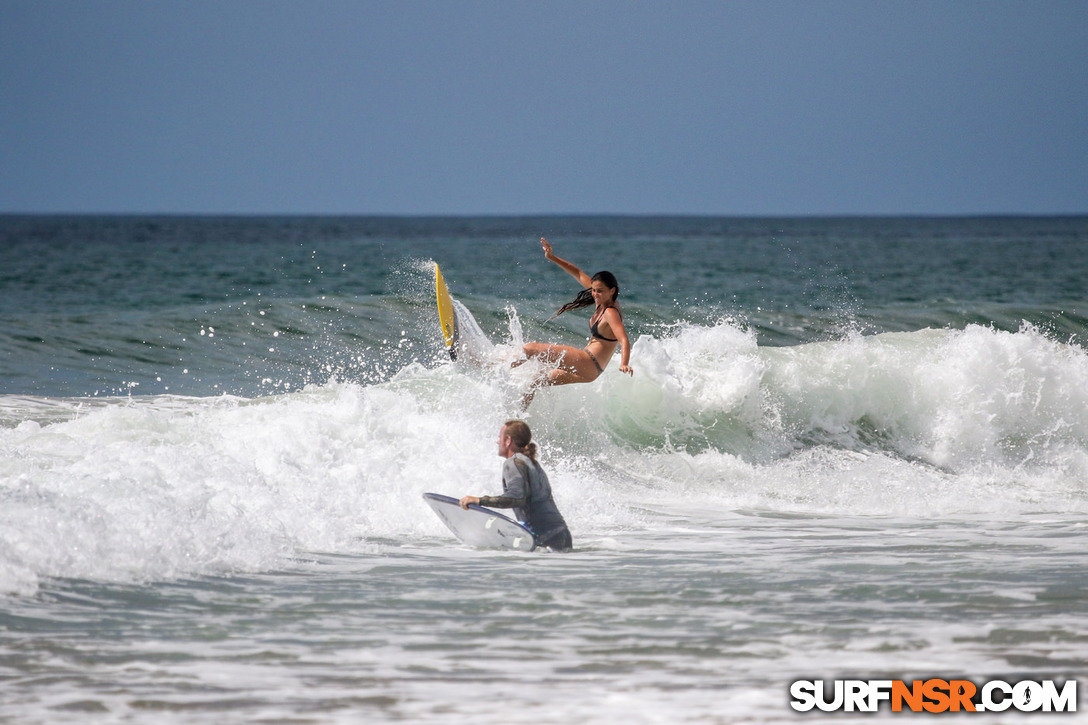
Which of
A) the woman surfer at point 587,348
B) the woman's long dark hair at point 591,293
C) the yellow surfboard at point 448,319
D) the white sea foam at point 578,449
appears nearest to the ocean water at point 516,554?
the white sea foam at point 578,449

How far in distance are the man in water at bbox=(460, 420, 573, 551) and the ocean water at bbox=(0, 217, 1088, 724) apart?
174 millimetres

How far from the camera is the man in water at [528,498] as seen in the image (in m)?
7.41

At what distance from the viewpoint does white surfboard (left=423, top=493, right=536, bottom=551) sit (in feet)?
24.6

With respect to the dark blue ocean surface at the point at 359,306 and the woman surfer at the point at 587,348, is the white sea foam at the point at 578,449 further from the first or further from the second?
the dark blue ocean surface at the point at 359,306

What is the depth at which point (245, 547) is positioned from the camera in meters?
7.15

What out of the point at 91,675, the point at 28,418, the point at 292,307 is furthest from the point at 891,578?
the point at 292,307

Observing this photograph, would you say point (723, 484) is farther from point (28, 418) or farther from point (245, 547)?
point (28, 418)

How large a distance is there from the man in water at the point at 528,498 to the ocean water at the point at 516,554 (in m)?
0.17

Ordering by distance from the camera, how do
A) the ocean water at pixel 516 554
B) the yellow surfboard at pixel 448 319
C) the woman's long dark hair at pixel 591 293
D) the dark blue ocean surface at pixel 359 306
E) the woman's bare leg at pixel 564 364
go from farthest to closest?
1. the dark blue ocean surface at pixel 359 306
2. the yellow surfboard at pixel 448 319
3. the woman's bare leg at pixel 564 364
4. the woman's long dark hair at pixel 591 293
5. the ocean water at pixel 516 554

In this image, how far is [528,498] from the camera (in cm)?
747

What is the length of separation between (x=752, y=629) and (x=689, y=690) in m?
1.01

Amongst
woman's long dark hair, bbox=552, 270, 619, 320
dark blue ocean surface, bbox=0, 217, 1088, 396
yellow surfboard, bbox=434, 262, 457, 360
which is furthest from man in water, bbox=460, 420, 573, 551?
dark blue ocean surface, bbox=0, 217, 1088, 396

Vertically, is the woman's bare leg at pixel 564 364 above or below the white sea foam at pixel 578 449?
above

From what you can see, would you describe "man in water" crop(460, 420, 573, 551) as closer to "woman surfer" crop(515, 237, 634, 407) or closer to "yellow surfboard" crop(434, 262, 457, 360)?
"woman surfer" crop(515, 237, 634, 407)
